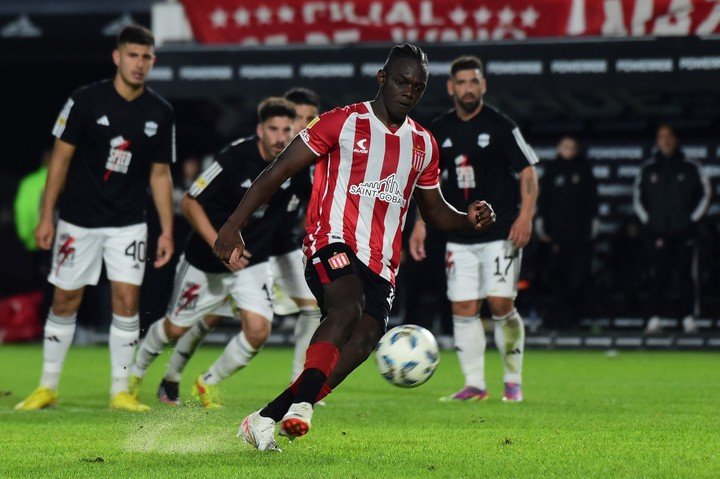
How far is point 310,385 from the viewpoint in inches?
223

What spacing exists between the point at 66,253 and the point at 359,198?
287 cm

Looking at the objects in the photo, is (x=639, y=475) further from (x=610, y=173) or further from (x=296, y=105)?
(x=610, y=173)

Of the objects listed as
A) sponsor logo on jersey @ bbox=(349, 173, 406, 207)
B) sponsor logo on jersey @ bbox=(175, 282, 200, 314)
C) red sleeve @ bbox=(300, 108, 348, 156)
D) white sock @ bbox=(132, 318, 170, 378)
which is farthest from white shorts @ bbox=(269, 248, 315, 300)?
red sleeve @ bbox=(300, 108, 348, 156)

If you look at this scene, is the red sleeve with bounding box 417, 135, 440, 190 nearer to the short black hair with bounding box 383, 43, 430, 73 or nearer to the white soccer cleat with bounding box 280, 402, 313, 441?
the short black hair with bounding box 383, 43, 430, 73

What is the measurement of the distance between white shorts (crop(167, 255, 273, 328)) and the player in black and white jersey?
13cm

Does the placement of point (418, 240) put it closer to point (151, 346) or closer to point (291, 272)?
point (291, 272)

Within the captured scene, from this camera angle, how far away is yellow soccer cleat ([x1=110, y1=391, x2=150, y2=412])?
8148mm

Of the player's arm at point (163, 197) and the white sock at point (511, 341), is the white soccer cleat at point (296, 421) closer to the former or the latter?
the player's arm at point (163, 197)

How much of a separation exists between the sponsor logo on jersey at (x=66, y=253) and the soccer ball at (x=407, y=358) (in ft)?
9.33

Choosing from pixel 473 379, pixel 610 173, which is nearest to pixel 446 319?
pixel 610 173

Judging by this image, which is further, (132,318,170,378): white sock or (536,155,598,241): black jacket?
(536,155,598,241): black jacket

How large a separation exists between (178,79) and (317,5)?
1.72 metres

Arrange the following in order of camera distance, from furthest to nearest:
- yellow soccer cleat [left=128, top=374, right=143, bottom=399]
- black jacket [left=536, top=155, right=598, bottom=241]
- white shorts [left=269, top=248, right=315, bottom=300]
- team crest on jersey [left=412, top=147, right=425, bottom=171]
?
black jacket [left=536, top=155, right=598, bottom=241] → white shorts [left=269, top=248, right=315, bottom=300] → yellow soccer cleat [left=128, top=374, right=143, bottom=399] → team crest on jersey [left=412, top=147, right=425, bottom=171]

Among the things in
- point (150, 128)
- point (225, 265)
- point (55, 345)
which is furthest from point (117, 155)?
point (55, 345)
